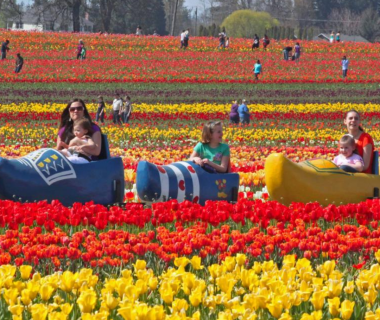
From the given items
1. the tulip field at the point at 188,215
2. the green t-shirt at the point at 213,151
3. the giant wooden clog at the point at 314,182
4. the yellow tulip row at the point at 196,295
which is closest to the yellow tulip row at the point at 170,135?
the tulip field at the point at 188,215

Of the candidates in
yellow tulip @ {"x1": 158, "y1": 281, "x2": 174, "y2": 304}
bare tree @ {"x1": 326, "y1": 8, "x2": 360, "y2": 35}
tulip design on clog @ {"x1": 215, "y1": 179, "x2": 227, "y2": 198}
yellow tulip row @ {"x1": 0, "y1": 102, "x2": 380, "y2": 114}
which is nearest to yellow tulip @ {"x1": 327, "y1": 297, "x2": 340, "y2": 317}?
yellow tulip @ {"x1": 158, "y1": 281, "x2": 174, "y2": 304}

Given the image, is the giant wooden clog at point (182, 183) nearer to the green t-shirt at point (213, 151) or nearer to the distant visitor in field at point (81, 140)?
the green t-shirt at point (213, 151)

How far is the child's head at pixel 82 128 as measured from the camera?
342 inches

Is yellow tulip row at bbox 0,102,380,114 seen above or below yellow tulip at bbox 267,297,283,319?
below

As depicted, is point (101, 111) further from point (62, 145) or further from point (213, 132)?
point (213, 132)

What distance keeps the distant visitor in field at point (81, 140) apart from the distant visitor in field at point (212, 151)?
1.11 metres

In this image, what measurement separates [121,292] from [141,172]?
4.28m

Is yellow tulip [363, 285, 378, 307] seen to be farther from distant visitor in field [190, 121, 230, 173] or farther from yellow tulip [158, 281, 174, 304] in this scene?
distant visitor in field [190, 121, 230, 173]

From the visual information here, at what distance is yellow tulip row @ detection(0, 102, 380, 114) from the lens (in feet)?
85.3

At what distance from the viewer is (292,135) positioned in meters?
19.0

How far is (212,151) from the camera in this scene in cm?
898

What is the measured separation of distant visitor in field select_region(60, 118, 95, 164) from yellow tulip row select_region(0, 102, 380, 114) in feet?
55.8

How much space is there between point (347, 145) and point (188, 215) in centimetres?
272

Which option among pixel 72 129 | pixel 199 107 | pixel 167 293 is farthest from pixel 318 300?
pixel 199 107
